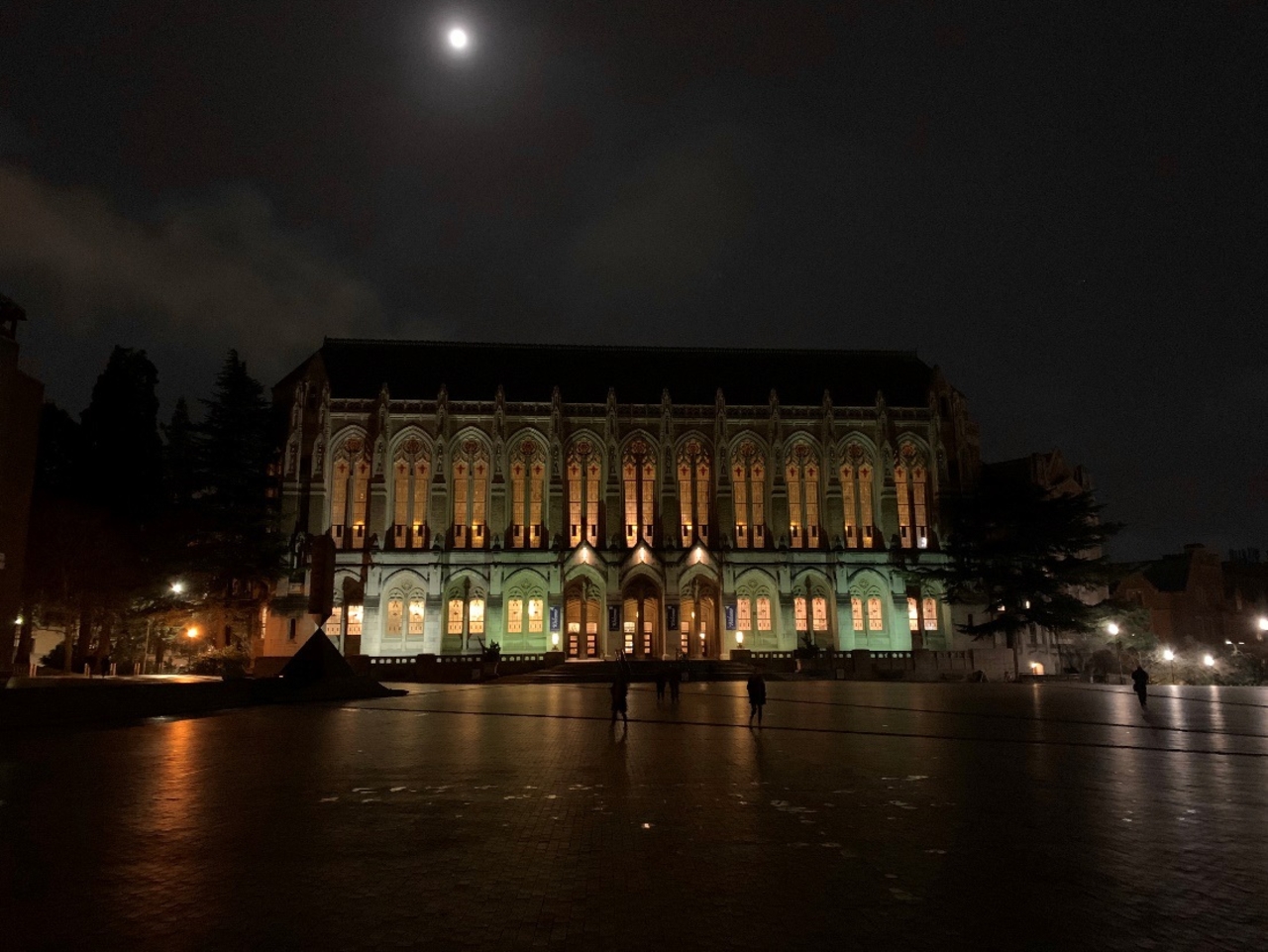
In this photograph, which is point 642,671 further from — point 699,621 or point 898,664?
point 898,664

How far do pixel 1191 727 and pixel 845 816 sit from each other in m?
16.3

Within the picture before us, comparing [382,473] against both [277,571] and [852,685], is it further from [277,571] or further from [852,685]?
[852,685]

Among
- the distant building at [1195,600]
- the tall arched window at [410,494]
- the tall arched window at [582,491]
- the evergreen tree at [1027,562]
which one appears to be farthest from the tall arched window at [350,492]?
the distant building at [1195,600]

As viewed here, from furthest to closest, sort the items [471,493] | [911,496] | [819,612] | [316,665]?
[911,496], [819,612], [471,493], [316,665]

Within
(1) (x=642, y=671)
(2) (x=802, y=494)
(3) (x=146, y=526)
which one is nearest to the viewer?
(3) (x=146, y=526)

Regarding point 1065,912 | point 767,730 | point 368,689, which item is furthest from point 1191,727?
point 368,689

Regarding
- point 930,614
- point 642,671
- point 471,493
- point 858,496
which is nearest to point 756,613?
point 858,496

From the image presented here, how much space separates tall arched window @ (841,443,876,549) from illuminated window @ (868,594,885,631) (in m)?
3.69

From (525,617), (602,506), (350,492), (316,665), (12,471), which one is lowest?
(316,665)

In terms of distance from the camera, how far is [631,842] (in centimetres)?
911

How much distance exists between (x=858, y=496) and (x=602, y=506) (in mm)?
18332

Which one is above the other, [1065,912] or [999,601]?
[999,601]

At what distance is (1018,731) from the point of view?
67.4 ft

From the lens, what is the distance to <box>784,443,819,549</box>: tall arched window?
5934cm
